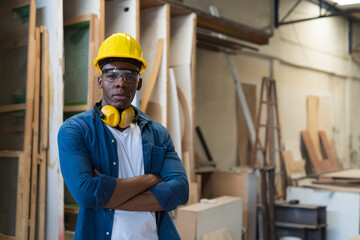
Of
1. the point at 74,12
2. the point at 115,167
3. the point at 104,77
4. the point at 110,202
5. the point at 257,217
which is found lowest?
the point at 257,217

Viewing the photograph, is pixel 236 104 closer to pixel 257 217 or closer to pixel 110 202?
pixel 257 217

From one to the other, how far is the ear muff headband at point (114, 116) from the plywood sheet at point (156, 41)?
6.71 ft

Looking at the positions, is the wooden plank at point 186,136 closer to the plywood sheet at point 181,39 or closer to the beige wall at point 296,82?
the plywood sheet at point 181,39

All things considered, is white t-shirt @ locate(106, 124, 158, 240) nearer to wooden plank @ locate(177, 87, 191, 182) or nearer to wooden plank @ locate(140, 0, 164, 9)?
wooden plank @ locate(140, 0, 164, 9)

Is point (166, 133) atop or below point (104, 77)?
below

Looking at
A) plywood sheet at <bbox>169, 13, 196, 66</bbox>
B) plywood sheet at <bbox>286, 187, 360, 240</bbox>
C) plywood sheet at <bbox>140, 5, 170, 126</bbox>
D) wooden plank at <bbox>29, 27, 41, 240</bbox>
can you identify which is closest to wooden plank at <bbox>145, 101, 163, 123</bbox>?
plywood sheet at <bbox>140, 5, 170, 126</bbox>

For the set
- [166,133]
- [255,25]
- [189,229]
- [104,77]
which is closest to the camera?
[104,77]

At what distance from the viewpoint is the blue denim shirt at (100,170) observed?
164 centimetres

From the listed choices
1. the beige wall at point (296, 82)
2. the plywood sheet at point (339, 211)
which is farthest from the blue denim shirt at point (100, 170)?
the plywood sheet at point (339, 211)

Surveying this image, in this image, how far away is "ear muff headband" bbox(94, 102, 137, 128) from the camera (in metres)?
1.76

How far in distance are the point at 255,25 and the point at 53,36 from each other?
5.09 metres

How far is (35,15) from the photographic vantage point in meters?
3.08

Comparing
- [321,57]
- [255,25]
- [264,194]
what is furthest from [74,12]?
[321,57]

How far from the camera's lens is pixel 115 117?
5.77ft
